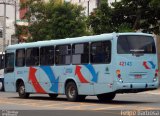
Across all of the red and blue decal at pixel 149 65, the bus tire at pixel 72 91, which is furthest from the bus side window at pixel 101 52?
the bus tire at pixel 72 91

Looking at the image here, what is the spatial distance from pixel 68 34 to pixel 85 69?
23.9 m

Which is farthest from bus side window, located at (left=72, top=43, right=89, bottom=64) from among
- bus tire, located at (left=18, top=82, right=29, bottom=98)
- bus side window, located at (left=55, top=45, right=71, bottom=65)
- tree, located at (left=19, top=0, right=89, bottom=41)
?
tree, located at (left=19, top=0, right=89, bottom=41)

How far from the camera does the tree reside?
46.5 metres

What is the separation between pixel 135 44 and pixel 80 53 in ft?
9.21

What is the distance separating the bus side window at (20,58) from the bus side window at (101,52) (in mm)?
6148

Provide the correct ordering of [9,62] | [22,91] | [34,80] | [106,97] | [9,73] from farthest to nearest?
[9,62], [9,73], [22,91], [34,80], [106,97]

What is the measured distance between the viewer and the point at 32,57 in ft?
87.8

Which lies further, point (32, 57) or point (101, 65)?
point (32, 57)

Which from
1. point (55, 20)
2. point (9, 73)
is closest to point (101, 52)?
point (9, 73)

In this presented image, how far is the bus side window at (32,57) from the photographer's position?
26.4 metres

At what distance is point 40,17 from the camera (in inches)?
1924

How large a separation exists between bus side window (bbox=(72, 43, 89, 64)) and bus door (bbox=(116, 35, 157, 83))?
6.64 feet

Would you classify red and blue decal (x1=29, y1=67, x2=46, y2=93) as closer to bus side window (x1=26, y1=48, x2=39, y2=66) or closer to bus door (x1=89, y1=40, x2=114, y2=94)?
bus side window (x1=26, y1=48, x2=39, y2=66)

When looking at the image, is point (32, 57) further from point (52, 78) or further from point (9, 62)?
point (9, 62)
